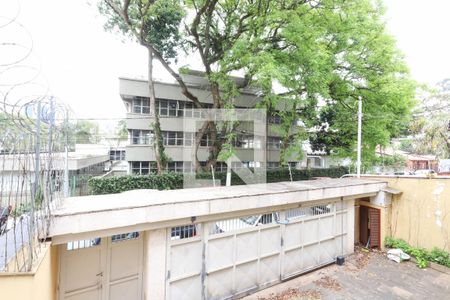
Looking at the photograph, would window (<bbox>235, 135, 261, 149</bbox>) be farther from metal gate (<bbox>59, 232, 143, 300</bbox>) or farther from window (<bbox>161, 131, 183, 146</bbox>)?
metal gate (<bbox>59, 232, 143, 300</bbox>)

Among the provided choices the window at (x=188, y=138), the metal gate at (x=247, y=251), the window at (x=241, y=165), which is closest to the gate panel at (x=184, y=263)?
the metal gate at (x=247, y=251)

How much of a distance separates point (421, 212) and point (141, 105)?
17544 mm

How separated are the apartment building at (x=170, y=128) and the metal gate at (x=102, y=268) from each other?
12.8 m

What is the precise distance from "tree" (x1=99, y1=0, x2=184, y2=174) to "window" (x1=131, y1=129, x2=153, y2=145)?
6.44m

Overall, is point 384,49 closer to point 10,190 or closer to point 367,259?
point 367,259

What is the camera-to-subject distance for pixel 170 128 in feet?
61.8

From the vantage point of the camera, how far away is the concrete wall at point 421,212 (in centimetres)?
778

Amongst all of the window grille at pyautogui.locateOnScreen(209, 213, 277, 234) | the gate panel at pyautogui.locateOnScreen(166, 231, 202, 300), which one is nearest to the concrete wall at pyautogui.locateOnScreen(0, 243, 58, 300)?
the gate panel at pyautogui.locateOnScreen(166, 231, 202, 300)

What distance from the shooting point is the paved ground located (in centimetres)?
606

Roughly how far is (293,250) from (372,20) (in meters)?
12.9

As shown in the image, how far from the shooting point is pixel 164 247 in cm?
494

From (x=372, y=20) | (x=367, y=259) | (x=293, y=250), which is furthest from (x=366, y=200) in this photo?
(x=372, y=20)

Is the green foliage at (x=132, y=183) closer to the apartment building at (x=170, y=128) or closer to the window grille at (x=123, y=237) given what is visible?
the apartment building at (x=170, y=128)

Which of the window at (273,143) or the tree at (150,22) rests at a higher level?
the tree at (150,22)
